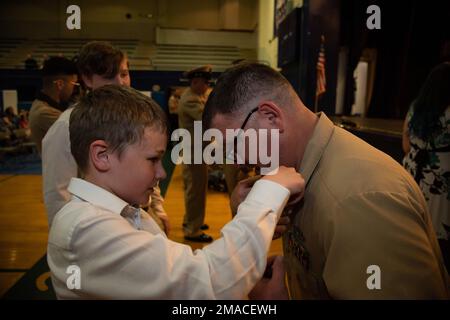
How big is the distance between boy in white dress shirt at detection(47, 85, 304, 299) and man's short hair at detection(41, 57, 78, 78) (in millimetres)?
1968

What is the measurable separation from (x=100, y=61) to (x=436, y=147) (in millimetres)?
2179

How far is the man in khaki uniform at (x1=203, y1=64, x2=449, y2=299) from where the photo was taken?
0.82m

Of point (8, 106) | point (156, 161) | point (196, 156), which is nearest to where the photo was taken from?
point (156, 161)

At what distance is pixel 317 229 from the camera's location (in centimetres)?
97

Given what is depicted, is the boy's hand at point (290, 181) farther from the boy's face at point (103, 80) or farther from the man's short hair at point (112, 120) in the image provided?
the boy's face at point (103, 80)

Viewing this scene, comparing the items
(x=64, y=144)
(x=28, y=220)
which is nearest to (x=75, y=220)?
(x=64, y=144)

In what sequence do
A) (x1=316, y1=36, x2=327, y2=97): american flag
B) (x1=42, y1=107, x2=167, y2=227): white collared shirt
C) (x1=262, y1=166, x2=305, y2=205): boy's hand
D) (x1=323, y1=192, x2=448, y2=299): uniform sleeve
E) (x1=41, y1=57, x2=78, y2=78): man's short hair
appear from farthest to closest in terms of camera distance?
(x1=316, y1=36, x2=327, y2=97): american flag → (x1=41, y1=57, x2=78, y2=78): man's short hair → (x1=42, y1=107, x2=167, y2=227): white collared shirt → (x1=262, y1=166, x2=305, y2=205): boy's hand → (x1=323, y1=192, x2=448, y2=299): uniform sleeve

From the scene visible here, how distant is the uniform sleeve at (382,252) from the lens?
2.68 ft

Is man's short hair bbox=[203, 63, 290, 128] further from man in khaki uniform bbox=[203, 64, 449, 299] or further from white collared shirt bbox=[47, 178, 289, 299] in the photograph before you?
white collared shirt bbox=[47, 178, 289, 299]

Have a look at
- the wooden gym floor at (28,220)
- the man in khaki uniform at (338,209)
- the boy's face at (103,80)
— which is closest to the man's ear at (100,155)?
the man in khaki uniform at (338,209)

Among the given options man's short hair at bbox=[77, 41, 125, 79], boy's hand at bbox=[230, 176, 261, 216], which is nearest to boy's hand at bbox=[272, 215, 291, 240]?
boy's hand at bbox=[230, 176, 261, 216]
